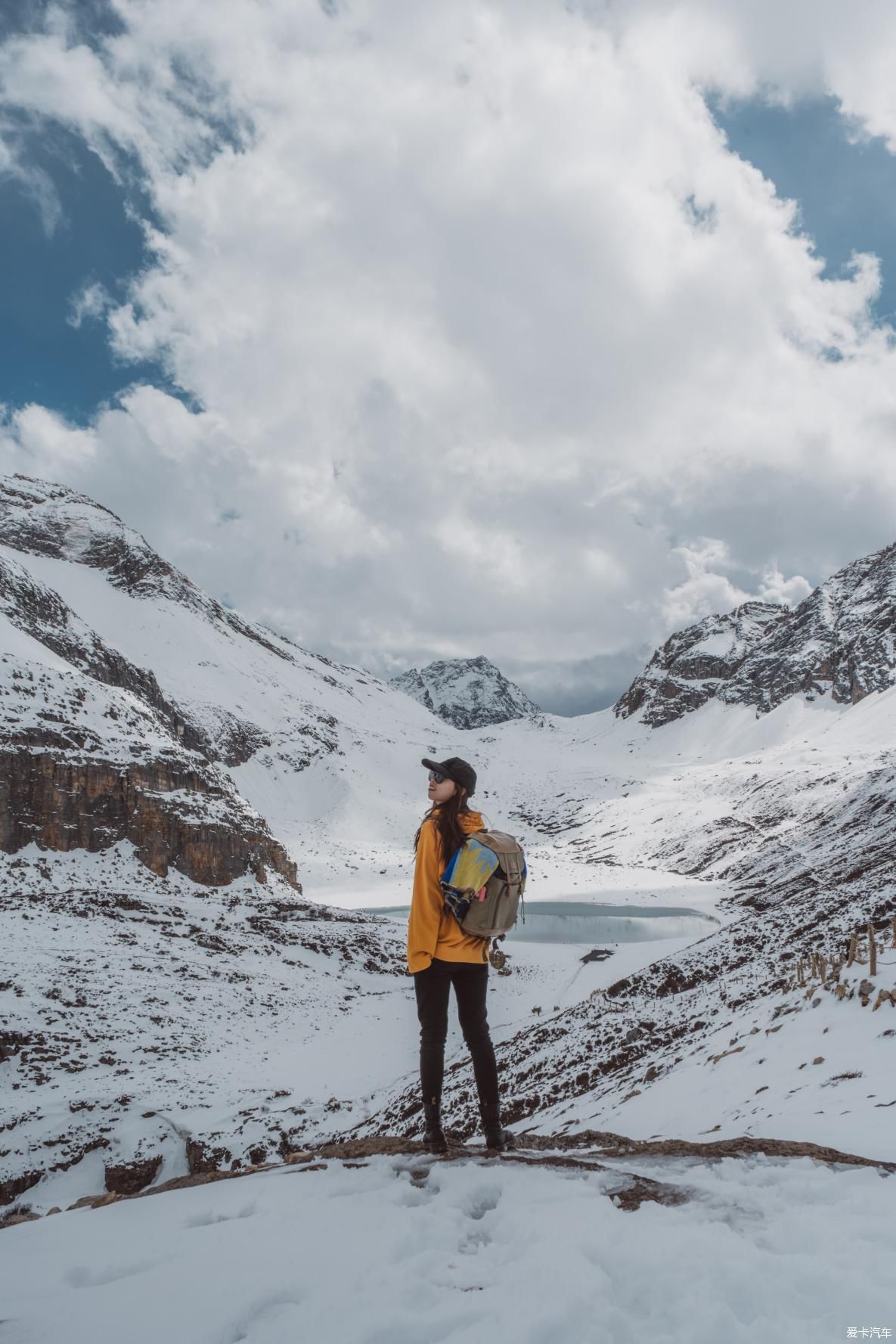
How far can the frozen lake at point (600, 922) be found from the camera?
4562 cm

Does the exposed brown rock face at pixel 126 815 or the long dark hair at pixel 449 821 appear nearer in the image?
the long dark hair at pixel 449 821

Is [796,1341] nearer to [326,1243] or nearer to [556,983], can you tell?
[326,1243]

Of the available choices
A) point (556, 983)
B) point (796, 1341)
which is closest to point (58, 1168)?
point (796, 1341)

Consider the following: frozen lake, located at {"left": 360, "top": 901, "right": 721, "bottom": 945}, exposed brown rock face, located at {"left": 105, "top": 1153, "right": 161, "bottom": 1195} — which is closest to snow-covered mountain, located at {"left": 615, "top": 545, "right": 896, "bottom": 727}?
frozen lake, located at {"left": 360, "top": 901, "right": 721, "bottom": 945}

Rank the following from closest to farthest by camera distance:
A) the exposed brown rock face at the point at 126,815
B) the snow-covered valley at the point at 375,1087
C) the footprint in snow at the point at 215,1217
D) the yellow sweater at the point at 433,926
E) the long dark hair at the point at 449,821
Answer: the snow-covered valley at the point at 375,1087, the footprint in snow at the point at 215,1217, the yellow sweater at the point at 433,926, the long dark hair at the point at 449,821, the exposed brown rock face at the point at 126,815

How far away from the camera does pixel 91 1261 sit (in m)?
3.84

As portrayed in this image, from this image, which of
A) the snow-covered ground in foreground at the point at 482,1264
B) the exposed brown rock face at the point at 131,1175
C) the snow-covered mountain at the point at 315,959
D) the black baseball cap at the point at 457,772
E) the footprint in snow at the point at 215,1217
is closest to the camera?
the snow-covered ground in foreground at the point at 482,1264

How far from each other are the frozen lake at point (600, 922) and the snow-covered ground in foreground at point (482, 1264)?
38.5 metres

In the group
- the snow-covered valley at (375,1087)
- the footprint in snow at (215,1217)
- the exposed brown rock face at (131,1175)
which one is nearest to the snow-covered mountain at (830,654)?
the snow-covered valley at (375,1087)

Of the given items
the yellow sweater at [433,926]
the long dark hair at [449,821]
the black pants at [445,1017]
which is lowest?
the black pants at [445,1017]

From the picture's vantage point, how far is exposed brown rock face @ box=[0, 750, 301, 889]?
116ft

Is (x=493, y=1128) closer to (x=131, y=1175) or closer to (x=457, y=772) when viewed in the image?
(x=457, y=772)

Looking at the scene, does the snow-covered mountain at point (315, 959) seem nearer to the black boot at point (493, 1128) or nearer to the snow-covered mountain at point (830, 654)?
the black boot at point (493, 1128)

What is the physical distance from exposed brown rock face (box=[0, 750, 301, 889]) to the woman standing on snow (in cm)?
3724
